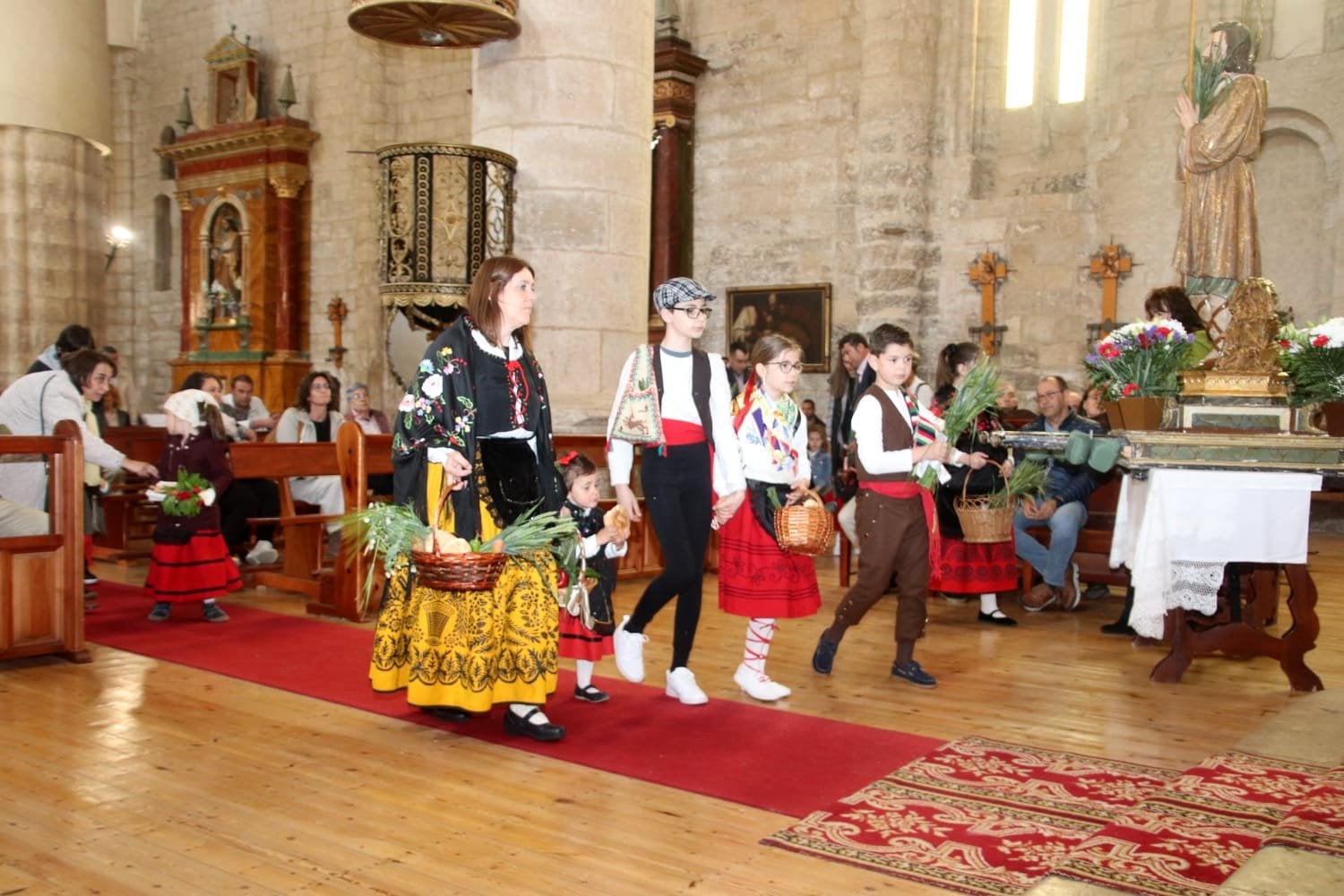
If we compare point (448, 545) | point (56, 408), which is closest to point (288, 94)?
point (56, 408)

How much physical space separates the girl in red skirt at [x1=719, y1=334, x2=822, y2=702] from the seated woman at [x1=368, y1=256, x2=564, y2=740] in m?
0.85

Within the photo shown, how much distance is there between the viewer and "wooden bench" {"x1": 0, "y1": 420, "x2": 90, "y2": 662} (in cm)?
521

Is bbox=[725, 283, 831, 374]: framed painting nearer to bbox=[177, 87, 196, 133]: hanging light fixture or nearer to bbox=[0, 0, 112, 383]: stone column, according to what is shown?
bbox=[0, 0, 112, 383]: stone column

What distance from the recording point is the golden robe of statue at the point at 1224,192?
561 cm

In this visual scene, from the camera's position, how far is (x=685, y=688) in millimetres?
4641

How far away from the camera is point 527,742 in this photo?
4117 millimetres

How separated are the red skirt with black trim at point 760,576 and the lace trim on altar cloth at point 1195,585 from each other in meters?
1.52

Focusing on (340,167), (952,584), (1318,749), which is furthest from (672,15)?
(1318,749)

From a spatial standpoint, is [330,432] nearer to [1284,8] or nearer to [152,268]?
[1284,8]

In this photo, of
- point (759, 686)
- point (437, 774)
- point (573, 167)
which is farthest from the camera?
point (573, 167)

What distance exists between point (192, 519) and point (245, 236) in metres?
11.2

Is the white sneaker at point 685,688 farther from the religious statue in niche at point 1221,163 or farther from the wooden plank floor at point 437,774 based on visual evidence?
the religious statue in niche at point 1221,163

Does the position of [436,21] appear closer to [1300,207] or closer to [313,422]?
[313,422]

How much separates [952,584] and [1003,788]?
117 inches
